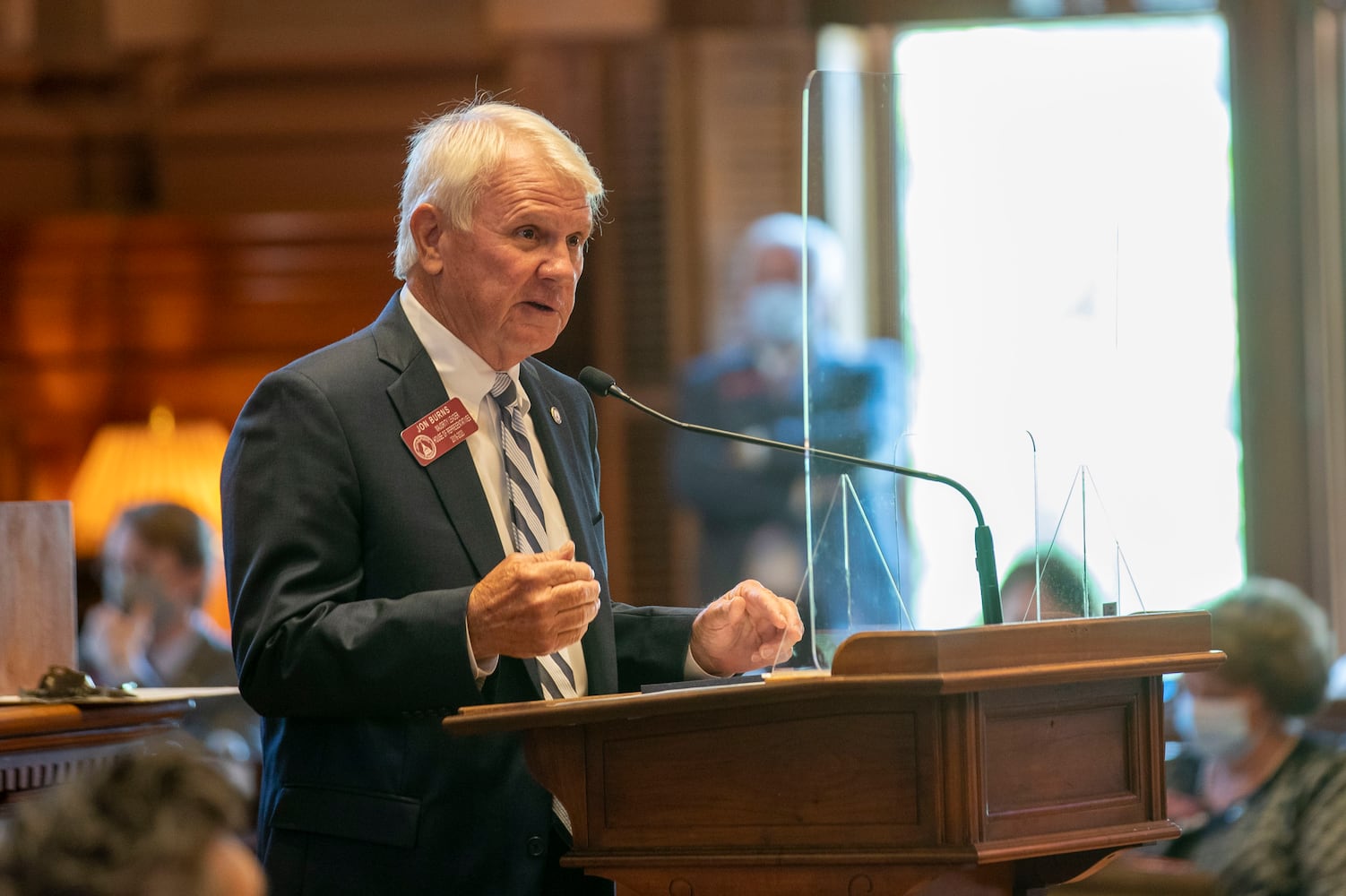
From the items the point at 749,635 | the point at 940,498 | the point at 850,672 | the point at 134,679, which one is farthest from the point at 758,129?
the point at 850,672

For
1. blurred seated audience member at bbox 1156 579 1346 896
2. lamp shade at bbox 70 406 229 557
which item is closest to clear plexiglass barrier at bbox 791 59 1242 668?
blurred seated audience member at bbox 1156 579 1346 896

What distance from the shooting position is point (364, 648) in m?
2.04

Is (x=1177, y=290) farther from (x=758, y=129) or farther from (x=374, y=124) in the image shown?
(x=374, y=124)

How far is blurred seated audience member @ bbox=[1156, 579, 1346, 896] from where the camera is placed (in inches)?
145

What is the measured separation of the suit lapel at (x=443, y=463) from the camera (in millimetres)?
2229

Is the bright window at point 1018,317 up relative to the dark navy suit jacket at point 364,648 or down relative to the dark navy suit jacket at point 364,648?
up

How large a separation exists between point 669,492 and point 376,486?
3620mm

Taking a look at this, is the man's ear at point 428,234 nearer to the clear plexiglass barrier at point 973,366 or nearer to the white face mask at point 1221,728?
the clear plexiglass barrier at point 973,366

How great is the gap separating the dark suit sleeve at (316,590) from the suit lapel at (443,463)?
0.15 feet

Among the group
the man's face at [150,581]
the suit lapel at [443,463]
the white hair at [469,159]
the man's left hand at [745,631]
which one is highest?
the white hair at [469,159]

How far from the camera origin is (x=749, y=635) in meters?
2.29

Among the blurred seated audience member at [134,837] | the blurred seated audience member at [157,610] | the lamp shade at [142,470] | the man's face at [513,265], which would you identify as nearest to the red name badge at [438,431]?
the man's face at [513,265]

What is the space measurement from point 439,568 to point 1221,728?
96.0 inches

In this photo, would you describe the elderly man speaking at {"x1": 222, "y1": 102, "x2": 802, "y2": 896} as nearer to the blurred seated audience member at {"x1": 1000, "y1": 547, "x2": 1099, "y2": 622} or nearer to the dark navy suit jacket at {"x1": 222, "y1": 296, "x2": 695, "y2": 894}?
the dark navy suit jacket at {"x1": 222, "y1": 296, "x2": 695, "y2": 894}
